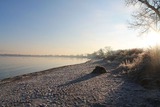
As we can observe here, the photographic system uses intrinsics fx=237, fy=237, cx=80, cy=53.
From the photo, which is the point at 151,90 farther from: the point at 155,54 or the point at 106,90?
the point at 155,54

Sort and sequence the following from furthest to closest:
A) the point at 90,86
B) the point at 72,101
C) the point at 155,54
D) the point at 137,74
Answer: the point at 155,54, the point at 137,74, the point at 90,86, the point at 72,101

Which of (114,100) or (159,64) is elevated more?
(159,64)

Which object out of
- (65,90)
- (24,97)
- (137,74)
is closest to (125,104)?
(65,90)

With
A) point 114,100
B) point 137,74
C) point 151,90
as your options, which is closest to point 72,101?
point 114,100

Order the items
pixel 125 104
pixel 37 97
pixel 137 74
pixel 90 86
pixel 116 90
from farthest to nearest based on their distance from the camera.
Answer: pixel 137 74 < pixel 90 86 < pixel 116 90 < pixel 37 97 < pixel 125 104

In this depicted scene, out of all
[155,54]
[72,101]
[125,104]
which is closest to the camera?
[125,104]

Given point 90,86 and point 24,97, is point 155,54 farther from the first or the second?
point 24,97

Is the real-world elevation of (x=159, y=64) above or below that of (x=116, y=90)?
above

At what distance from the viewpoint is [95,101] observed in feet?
33.3

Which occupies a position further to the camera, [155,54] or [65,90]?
[155,54]

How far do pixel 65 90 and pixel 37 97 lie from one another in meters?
1.72

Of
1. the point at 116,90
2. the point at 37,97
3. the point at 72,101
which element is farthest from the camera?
the point at 116,90

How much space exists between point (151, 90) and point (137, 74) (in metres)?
4.02

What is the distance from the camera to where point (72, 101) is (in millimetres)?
10273
